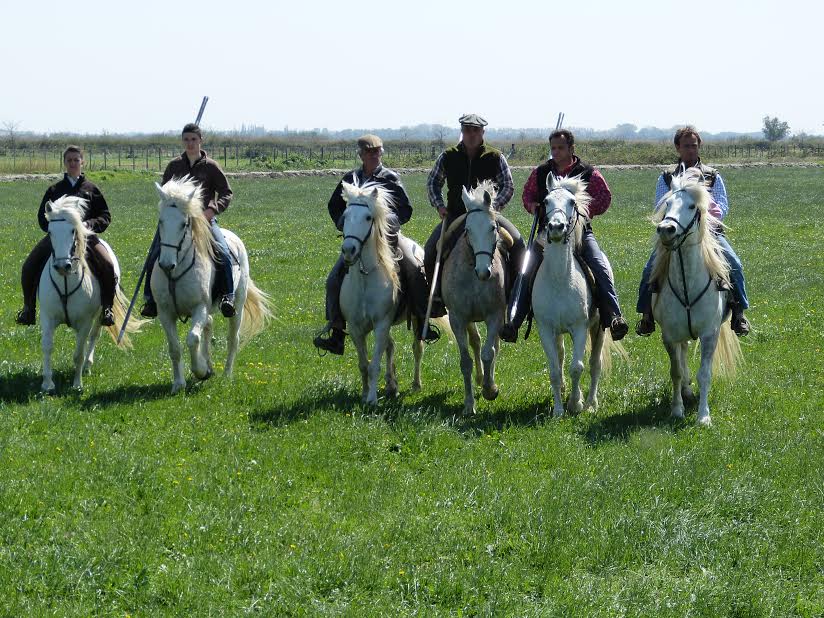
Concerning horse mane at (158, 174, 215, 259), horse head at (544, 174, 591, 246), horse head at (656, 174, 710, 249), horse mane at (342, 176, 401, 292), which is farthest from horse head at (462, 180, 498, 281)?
horse mane at (158, 174, 215, 259)

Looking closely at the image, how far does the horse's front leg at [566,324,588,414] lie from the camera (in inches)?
392

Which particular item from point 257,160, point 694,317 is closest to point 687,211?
point 694,317

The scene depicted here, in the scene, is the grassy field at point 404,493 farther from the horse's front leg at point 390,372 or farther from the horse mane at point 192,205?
the horse mane at point 192,205

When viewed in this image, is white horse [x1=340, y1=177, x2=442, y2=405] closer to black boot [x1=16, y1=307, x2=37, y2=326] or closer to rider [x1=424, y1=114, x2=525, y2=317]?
rider [x1=424, y1=114, x2=525, y2=317]

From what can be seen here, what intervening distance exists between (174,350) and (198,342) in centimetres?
34

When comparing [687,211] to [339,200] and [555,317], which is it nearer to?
[555,317]

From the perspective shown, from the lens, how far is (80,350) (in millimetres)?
11320

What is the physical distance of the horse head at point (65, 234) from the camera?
10.7 m

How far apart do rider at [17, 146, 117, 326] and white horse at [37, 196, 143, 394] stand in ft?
0.55

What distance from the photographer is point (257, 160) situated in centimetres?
8738

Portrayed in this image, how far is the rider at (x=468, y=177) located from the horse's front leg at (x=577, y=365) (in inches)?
46.3

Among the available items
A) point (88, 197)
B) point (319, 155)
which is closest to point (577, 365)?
point (88, 197)

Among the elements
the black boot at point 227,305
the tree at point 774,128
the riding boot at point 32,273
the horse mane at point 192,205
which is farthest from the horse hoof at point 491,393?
→ the tree at point 774,128

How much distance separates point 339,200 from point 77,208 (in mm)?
2993
